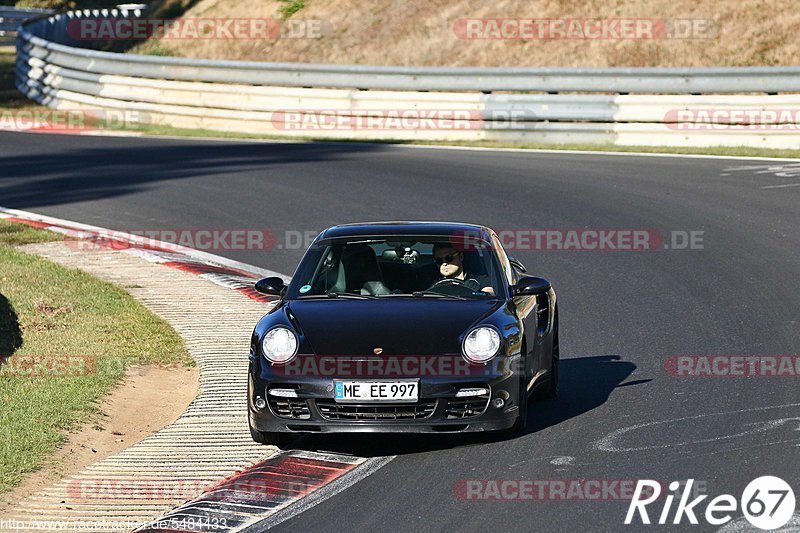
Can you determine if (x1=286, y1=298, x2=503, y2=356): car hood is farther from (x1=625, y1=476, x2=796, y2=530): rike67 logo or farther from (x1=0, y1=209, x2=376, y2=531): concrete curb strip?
(x1=625, y1=476, x2=796, y2=530): rike67 logo

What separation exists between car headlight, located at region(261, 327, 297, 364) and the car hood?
100mm

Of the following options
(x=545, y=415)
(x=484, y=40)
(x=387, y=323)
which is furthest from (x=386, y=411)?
(x=484, y=40)

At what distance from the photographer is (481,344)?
8.30 metres

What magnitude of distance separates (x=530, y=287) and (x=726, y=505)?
8.23 feet

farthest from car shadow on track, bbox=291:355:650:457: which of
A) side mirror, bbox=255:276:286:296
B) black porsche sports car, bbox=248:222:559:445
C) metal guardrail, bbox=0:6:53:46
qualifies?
metal guardrail, bbox=0:6:53:46

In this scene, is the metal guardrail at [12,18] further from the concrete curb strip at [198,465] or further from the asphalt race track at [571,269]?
the concrete curb strip at [198,465]

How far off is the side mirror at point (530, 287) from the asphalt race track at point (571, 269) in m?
0.84

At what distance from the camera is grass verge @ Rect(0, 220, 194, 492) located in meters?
8.59

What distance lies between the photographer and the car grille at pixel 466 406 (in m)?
8.03

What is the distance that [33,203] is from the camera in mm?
18625

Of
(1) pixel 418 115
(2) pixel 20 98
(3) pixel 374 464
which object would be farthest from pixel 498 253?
(2) pixel 20 98

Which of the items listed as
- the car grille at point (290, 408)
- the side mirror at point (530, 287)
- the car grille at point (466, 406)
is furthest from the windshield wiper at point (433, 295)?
the car grille at point (290, 408)

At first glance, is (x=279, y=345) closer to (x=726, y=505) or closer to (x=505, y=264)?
(x=505, y=264)

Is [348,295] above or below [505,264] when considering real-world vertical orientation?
below
